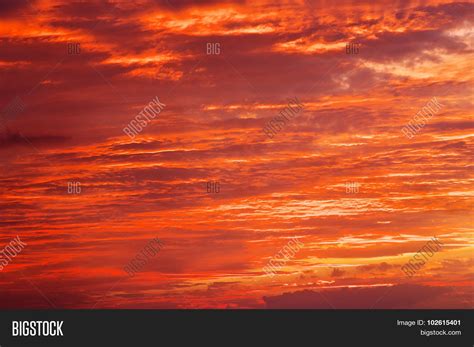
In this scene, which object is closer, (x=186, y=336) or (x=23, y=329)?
(x=23, y=329)

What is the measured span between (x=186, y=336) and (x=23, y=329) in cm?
911

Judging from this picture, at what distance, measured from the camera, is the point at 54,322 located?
16.9 m

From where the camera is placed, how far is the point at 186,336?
18047mm

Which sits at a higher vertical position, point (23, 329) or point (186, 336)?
point (23, 329)

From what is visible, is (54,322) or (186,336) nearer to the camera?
(54,322)

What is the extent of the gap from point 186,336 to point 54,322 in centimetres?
763

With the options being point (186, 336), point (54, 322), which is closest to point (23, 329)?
point (54, 322)

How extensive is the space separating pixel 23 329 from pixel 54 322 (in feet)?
5.08

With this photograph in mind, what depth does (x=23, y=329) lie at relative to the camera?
54.1ft

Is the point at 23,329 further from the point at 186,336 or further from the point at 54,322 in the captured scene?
the point at 186,336
